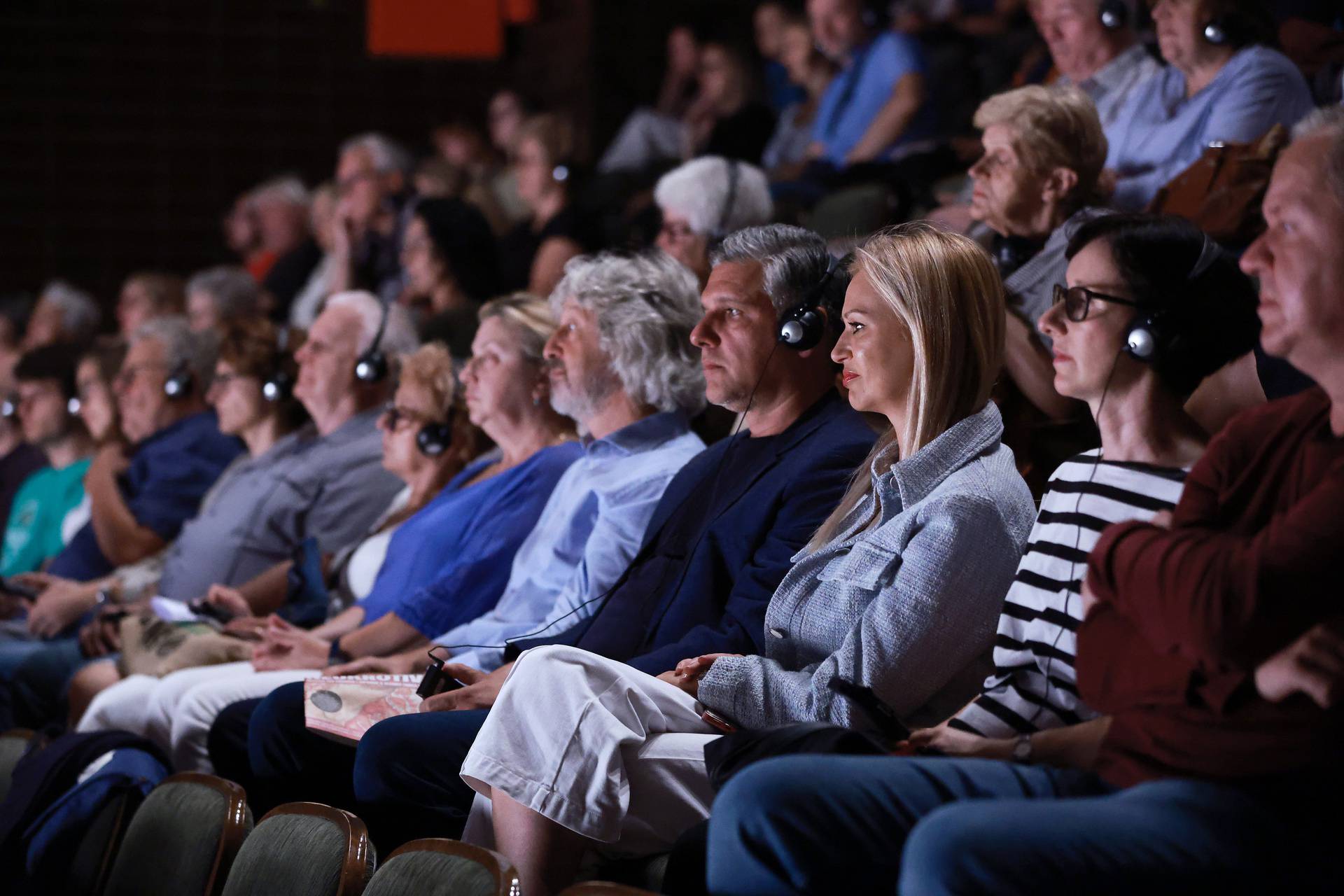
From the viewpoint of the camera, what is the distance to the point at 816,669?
190 cm

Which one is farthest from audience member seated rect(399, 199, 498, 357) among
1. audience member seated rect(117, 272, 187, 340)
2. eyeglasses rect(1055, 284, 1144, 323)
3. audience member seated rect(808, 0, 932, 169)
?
eyeglasses rect(1055, 284, 1144, 323)

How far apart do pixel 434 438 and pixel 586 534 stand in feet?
2.60

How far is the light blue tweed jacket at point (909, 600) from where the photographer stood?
1.84 metres

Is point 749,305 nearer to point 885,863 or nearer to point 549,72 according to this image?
point 885,863

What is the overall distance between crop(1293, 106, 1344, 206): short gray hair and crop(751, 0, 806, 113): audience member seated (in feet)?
14.1

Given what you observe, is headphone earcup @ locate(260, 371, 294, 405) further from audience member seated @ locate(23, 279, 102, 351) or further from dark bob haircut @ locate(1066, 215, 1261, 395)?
dark bob haircut @ locate(1066, 215, 1261, 395)

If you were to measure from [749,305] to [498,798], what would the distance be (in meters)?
0.98

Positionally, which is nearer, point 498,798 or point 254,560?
point 498,798

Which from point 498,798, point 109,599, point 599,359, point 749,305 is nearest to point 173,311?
point 109,599

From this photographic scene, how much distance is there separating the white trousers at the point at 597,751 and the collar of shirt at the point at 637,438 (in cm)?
Answer: 91

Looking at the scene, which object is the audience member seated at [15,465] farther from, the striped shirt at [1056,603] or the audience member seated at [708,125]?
the striped shirt at [1056,603]

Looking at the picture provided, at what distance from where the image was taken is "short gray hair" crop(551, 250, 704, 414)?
2.91m

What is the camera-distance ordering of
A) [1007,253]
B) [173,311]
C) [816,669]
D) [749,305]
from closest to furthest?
[816,669], [749,305], [1007,253], [173,311]

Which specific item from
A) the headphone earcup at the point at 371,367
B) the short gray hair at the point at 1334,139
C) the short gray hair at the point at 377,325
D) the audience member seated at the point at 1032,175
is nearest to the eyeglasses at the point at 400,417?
the headphone earcup at the point at 371,367
